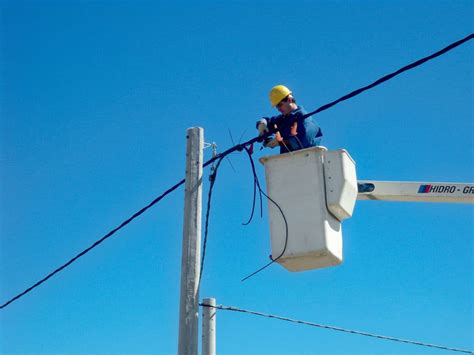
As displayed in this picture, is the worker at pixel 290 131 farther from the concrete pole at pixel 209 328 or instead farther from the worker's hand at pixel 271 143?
the concrete pole at pixel 209 328

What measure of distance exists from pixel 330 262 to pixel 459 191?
A: 209cm

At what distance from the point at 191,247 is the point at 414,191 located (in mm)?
2276

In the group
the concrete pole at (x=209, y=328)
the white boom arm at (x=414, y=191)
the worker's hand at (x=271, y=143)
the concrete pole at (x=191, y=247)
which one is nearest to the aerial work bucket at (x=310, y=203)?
the worker's hand at (x=271, y=143)

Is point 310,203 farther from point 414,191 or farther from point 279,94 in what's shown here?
point 414,191

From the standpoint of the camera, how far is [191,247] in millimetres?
6270

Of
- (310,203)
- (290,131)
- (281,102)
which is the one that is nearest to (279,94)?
(281,102)

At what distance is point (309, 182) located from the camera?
5.82m

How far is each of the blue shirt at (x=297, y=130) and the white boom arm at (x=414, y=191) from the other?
1.00 metres

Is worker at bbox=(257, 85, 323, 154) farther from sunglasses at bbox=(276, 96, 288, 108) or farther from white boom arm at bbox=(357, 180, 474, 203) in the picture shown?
white boom arm at bbox=(357, 180, 474, 203)

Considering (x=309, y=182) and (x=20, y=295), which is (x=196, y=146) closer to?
(x=309, y=182)

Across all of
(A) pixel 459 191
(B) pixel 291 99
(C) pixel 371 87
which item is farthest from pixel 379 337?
(C) pixel 371 87

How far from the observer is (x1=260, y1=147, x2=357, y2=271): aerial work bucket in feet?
18.5

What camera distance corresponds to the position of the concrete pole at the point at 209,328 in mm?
7657

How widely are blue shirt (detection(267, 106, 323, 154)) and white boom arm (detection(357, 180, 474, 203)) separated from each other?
999 millimetres
